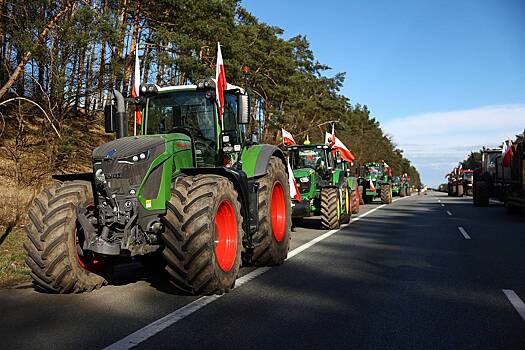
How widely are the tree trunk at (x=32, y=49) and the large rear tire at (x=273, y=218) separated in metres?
9.72

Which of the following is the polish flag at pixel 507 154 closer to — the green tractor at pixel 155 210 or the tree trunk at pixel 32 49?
the green tractor at pixel 155 210

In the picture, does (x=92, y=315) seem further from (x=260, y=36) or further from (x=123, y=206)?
(x=260, y=36)

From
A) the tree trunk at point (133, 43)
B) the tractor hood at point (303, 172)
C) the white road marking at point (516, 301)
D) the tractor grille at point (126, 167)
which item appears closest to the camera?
the white road marking at point (516, 301)

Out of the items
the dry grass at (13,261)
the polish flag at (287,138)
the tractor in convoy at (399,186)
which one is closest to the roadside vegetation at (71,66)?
the dry grass at (13,261)

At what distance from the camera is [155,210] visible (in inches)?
242

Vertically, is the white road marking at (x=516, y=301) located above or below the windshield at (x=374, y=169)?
below

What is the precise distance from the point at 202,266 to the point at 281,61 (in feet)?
103

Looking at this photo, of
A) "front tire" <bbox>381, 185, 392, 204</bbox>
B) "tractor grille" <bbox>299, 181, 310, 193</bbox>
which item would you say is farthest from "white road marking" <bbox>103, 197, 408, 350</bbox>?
"front tire" <bbox>381, 185, 392, 204</bbox>

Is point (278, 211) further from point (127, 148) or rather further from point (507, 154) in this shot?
point (507, 154)

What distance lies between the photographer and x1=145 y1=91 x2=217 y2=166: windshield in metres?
7.25

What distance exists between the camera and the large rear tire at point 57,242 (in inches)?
231

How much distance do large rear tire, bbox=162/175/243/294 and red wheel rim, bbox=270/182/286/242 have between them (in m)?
2.53

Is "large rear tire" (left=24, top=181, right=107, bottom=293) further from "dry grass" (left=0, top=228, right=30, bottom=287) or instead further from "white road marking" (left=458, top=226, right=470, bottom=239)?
"white road marking" (left=458, top=226, right=470, bottom=239)

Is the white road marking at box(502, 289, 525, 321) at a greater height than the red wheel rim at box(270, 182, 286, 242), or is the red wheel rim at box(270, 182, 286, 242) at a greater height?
the red wheel rim at box(270, 182, 286, 242)
